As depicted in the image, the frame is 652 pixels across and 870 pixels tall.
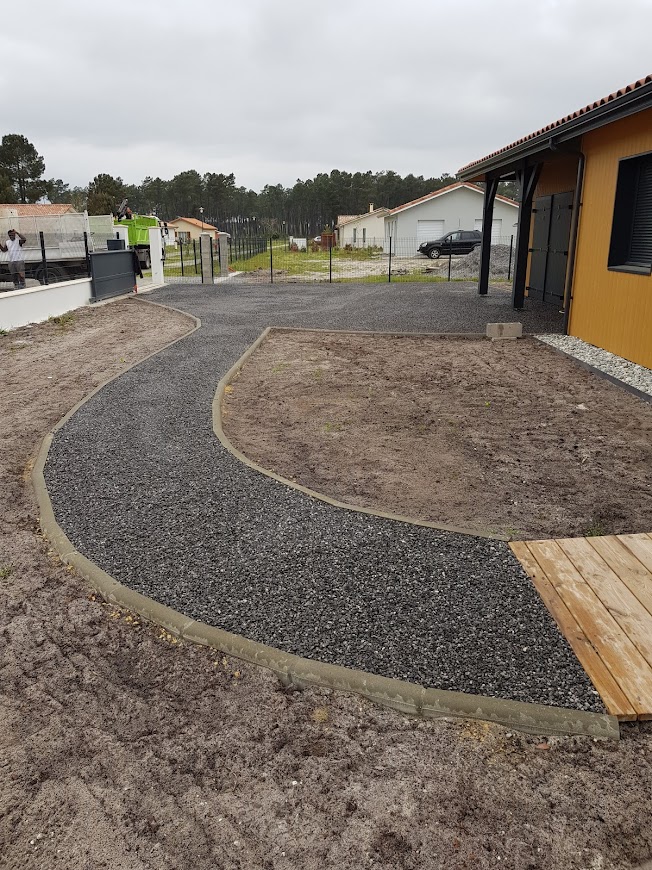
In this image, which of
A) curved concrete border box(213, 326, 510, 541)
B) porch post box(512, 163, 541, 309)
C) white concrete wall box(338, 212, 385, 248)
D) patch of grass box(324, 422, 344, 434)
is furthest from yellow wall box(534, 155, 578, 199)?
white concrete wall box(338, 212, 385, 248)

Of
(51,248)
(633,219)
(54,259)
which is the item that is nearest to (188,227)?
(51,248)

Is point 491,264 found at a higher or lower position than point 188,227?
lower

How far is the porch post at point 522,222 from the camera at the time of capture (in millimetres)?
14313

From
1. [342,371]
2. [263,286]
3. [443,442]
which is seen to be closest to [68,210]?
[263,286]

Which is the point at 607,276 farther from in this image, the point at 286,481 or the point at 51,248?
the point at 51,248

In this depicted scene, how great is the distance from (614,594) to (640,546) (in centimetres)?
66

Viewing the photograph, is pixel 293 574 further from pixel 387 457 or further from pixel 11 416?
pixel 11 416

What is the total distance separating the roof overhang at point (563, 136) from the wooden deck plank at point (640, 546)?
243 inches

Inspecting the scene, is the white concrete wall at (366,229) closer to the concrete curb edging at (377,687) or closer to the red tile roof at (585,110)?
the red tile roof at (585,110)

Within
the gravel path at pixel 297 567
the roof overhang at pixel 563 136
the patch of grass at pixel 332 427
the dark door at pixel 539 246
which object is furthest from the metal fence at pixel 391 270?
the gravel path at pixel 297 567

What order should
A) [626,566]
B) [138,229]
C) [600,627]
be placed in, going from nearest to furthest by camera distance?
[600,627], [626,566], [138,229]

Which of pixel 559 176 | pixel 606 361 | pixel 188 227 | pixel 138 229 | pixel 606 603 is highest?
pixel 188 227

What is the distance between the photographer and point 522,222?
15.0 m

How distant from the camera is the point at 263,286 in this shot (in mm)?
23656
